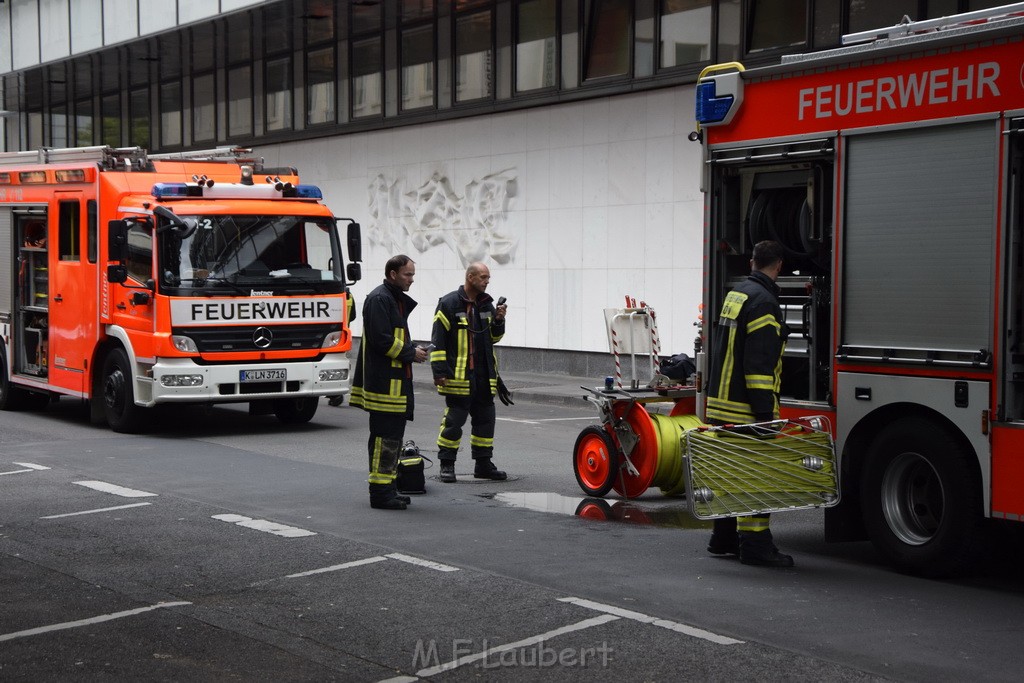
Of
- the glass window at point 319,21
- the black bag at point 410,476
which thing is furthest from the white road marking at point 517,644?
the glass window at point 319,21

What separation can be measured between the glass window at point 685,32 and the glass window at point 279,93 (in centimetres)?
1127

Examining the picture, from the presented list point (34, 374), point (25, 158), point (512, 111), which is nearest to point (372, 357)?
point (34, 374)

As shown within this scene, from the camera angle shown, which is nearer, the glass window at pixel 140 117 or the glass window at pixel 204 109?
the glass window at pixel 204 109

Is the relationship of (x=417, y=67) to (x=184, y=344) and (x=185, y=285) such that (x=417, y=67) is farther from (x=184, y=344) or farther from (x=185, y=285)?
(x=184, y=344)

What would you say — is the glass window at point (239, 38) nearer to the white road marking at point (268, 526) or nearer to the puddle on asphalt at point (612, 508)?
the puddle on asphalt at point (612, 508)

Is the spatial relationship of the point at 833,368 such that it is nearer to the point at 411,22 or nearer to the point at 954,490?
the point at 954,490

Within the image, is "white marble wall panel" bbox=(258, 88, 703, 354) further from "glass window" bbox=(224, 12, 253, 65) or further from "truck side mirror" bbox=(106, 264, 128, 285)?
"truck side mirror" bbox=(106, 264, 128, 285)

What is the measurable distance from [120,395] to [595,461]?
6.47 meters

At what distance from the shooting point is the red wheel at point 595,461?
10.1m

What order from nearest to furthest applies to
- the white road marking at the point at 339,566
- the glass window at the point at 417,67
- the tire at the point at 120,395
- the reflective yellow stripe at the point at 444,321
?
the white road marking at the point at 339,566 < the reflective yellow stripe at the point at 444,321 < the tire at the point at 120,395 < the glass window at the point at 417,67

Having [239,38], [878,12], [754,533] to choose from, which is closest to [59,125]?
[239,38]

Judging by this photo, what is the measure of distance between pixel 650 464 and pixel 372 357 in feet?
7.17

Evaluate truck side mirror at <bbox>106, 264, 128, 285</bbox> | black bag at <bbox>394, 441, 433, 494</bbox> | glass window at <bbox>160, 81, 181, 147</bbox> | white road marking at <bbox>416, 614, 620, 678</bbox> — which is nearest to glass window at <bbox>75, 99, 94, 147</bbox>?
glass window at <bbox>160, 81, 181, 147</bbox>

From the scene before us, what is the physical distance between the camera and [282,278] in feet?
47.5
